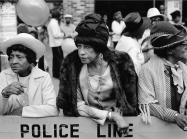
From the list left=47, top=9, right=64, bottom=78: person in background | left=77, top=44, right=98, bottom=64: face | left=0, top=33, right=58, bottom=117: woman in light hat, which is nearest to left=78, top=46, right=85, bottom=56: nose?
left=77, top=44, right=98, bottom=64: face

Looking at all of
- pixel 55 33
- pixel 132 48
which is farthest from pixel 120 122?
pixel 55 33

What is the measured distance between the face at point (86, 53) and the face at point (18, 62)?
0.56m

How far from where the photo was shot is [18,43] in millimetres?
3539

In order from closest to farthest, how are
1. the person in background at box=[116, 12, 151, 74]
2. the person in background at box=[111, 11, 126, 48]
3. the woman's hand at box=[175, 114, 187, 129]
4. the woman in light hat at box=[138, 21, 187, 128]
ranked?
the woman's hand at box=[175, 114, 187, 129] < the woman in light hat at box=[138, 21, 187, 128] < the person in background at box=[116, 12, 151, 74] < the person in background at box=[111, 11, 126, 48]

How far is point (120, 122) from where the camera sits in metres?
3.18

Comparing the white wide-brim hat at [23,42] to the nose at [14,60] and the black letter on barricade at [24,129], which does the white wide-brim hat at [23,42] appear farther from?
the black letter on barricade at [24,129]

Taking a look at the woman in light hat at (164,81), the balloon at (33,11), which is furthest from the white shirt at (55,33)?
the woman in light hat at (164,81)

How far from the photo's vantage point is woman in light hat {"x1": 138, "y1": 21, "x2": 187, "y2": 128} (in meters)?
3.29

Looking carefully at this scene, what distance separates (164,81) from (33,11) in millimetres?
2699

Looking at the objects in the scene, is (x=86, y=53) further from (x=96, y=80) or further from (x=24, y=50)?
(x=24, y=50)

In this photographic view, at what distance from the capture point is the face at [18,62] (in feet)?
11.5

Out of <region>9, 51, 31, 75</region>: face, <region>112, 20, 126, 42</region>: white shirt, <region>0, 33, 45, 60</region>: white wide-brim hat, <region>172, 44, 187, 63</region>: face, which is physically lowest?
<region>112, 20, 126, 42</region>: white shirt

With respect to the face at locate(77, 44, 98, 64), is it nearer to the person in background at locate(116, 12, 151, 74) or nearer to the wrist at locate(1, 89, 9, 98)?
the wrist at locate(1, 89, 9, 98)

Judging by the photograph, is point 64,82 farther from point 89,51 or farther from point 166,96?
point 166,96
